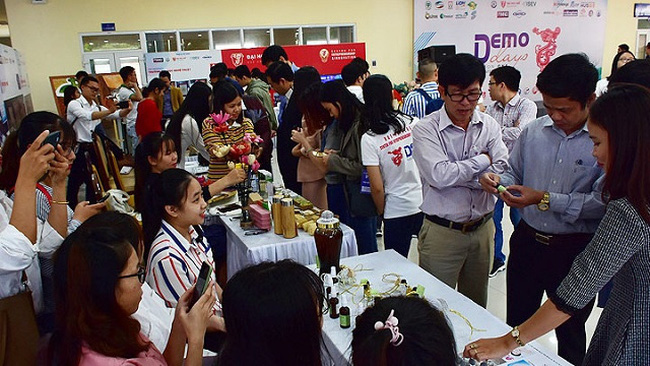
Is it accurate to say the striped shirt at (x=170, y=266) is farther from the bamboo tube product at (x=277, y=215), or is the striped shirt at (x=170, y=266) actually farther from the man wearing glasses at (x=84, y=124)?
the man wearing glasses at (x=84, y=124)

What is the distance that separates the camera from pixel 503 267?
3541 mm

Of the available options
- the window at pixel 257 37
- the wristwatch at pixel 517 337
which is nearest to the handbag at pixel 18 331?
the wristwatch at pixel 517 337

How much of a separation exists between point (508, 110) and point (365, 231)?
1.68 m

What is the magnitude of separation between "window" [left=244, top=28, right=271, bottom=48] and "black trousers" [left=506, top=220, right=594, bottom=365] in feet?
30.2

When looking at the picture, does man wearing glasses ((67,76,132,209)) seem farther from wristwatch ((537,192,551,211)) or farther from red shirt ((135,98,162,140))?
wristwatch ((537,192,551,211))

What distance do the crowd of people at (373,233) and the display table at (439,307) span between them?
0.35ft

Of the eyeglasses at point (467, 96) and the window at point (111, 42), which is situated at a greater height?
the window at point (111, 42)

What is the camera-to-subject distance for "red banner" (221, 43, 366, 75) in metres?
9.21

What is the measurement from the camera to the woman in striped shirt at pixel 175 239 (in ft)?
5.97

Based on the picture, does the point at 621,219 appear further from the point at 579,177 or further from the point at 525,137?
the point at 525,137

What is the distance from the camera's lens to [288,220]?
2494mm

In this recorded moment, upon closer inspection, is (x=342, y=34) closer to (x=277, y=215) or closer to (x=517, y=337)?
(x=277, y=215)

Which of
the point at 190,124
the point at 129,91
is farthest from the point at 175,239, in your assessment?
the point at 129,91

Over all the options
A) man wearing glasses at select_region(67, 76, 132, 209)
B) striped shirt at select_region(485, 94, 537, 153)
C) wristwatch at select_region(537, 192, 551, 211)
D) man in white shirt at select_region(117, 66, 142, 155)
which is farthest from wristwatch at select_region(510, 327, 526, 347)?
man in white shirt at select_region(117, 66, 142, 155)
